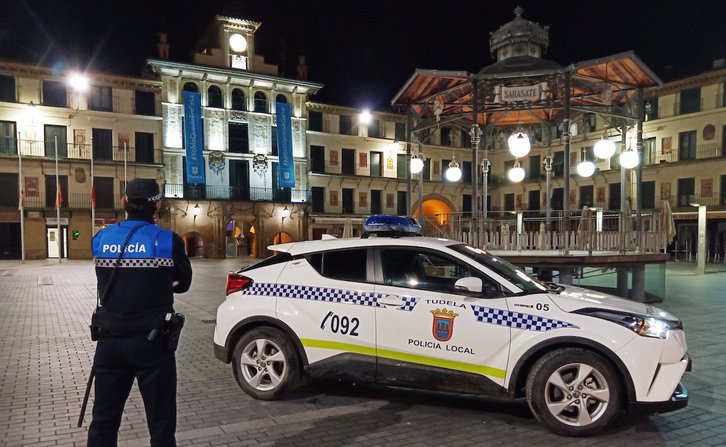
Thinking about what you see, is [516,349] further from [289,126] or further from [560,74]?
[289,126]

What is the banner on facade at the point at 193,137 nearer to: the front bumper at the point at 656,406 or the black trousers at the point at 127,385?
the black trousers at the point at 127,385

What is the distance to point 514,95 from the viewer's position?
1259cm

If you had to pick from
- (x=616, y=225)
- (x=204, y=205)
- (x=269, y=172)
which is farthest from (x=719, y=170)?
(x=204, y=205)

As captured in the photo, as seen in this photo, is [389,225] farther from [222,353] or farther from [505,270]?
[222,353]

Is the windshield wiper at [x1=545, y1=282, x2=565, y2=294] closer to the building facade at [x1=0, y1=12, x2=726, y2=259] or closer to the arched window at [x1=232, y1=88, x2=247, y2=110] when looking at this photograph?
the building facade at [x1=0, y1=12, x2=726, y2=259]

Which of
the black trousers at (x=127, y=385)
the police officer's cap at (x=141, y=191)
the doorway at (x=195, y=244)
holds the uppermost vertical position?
the police officer's cap at (x=141, y=191)

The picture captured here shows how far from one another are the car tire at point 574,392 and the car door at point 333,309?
1614mm

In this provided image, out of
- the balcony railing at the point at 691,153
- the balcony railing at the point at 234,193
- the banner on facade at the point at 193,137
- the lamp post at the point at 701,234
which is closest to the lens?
the lamp post at the point at 701,234

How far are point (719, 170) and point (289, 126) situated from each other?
30826 millimetres

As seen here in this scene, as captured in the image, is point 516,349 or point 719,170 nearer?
point 516,349

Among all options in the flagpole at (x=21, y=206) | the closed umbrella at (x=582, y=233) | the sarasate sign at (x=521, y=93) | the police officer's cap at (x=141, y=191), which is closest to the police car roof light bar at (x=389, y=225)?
the police officer's cap at (x=141, y=191)

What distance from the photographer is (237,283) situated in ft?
18.8

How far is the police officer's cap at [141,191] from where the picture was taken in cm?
343

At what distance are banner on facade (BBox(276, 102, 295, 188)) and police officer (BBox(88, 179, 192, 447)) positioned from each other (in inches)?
1452
